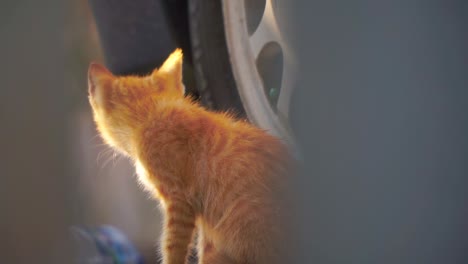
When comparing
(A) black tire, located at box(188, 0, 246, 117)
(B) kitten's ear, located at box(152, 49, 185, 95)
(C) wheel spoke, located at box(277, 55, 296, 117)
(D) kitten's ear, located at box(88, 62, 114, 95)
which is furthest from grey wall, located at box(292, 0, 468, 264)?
(D) kitten's ear, located at box(88, 62, 114, 95)

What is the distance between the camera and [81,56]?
1.50 metres

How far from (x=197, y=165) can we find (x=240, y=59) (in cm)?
28

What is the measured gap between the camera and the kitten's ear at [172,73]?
55.6 inches

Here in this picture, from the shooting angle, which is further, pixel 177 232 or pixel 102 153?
pixel 102 153

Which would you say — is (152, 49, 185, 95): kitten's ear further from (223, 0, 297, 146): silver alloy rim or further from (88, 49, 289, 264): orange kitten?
(223, 0, 297, 146): silver alloy rim

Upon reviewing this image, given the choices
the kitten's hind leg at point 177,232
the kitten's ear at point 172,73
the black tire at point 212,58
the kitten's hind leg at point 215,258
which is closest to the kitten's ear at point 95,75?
the kitten's ear at point 172,73

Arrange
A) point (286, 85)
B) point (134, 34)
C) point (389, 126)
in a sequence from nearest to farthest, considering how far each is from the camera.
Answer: point (389, 126) → point (286, 85) → point (134, 34)

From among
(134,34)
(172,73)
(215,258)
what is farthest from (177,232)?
(134,34)

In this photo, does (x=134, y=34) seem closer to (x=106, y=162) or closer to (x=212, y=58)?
(x=212, y=58)

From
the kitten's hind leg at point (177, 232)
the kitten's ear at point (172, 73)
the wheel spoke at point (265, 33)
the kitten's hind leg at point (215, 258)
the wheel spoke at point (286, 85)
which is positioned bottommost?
the kitten's hind leg at point (215, 258)

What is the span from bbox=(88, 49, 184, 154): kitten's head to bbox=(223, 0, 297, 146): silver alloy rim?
15cm

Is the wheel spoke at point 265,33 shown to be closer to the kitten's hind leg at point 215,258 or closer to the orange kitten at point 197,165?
the orange kitten at point 197,165

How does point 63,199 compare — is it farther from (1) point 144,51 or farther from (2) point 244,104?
(2) point 244,104

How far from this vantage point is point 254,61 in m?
1.39
